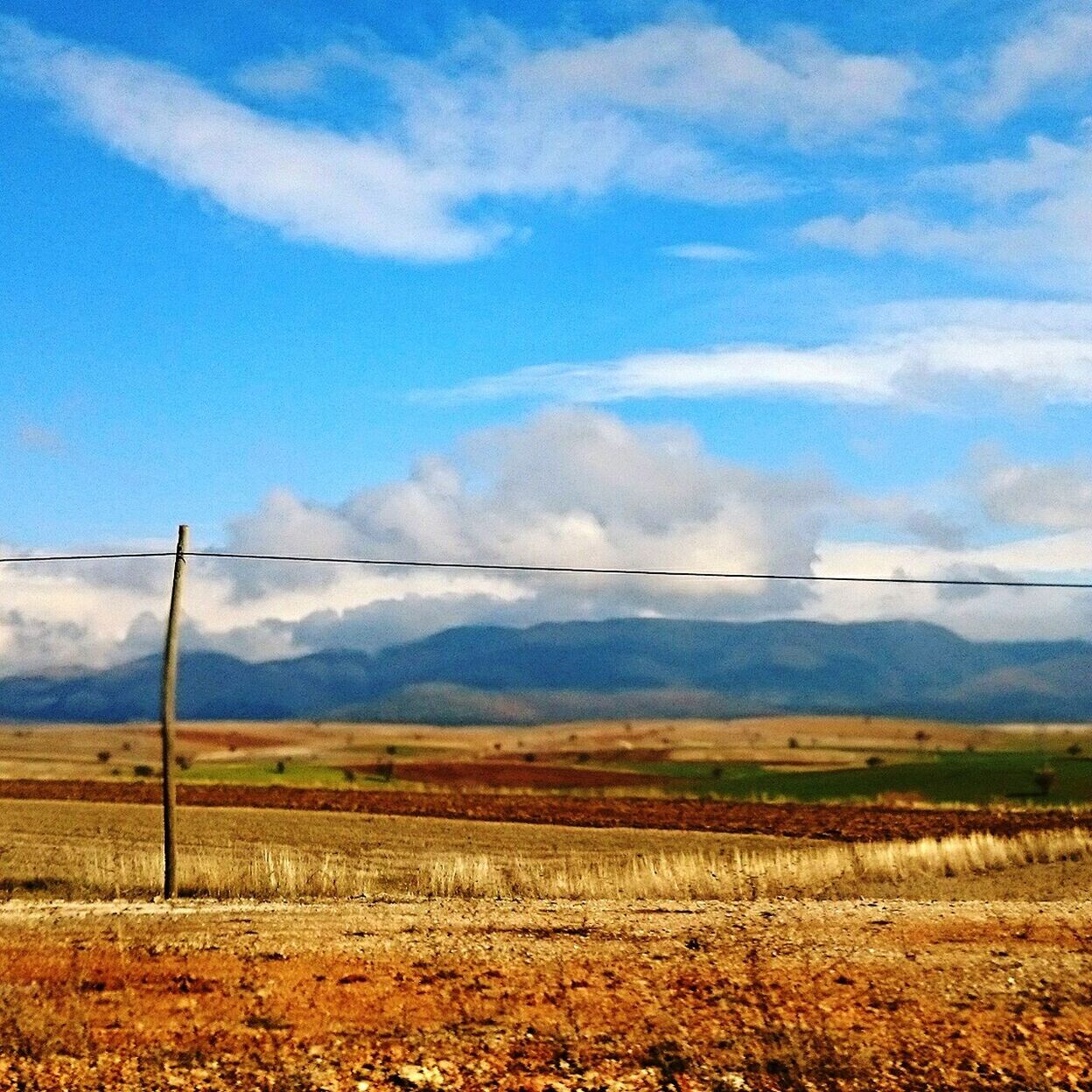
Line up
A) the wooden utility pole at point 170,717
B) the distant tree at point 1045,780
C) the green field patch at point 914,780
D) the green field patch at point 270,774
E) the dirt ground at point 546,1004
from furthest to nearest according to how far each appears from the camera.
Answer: the green field patch at point 270,774, the green field patch at point 914,780, the distant tree at point 1045,780, the wooden utility pole at point 170,717, the dirt ground at point 546,1004

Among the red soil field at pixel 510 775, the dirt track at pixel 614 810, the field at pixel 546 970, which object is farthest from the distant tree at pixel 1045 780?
A: the field at pixel 546 970

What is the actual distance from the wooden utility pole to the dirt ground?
539cm

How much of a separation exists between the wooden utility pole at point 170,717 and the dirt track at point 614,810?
31159mm

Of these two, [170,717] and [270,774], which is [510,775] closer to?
[270,774]

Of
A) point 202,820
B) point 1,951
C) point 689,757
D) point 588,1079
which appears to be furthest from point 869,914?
point 689,757

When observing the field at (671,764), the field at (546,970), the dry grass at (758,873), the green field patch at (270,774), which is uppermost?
the field at (546,970)

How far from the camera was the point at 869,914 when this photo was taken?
74.6ft

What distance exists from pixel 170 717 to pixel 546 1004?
16.3 meters

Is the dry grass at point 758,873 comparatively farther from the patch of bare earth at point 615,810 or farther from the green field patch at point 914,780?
the green field patch at point 914,780

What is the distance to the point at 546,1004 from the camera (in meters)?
15.3

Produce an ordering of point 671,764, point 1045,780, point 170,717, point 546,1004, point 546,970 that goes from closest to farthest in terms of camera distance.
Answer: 1. point 546,1004
2. point 546,970
3. point 170,717
4. point 1045,780
5. point 671,764

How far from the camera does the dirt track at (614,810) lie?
56.9 meters

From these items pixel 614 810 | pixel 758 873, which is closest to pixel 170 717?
pixel 758 873

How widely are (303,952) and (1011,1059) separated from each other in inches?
377
